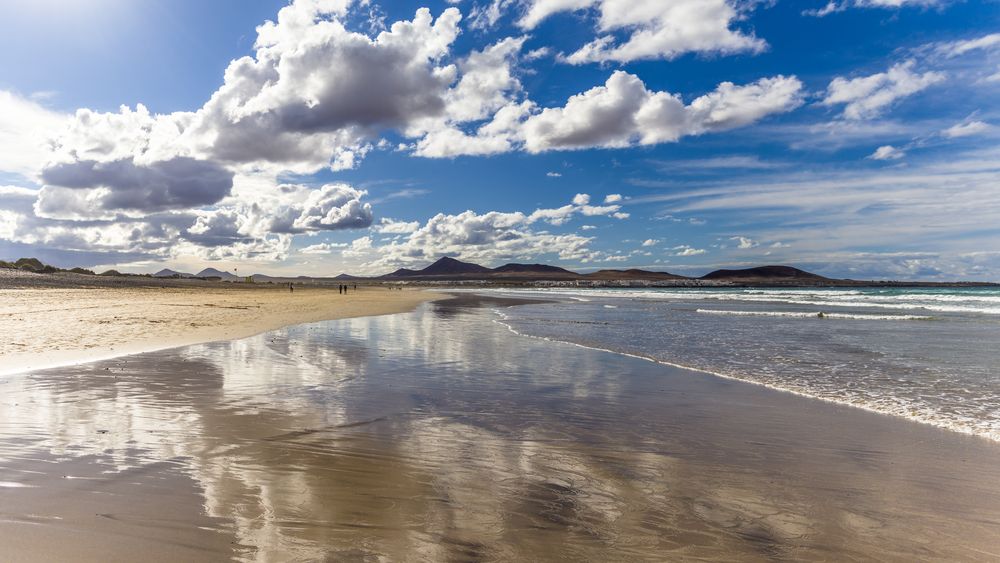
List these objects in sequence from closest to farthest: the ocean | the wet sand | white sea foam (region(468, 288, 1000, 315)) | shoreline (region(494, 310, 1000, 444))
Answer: the wet sand, shoreline (region(494, 310, 1000, 444)), the ocean, white sea foam (region(468, 288, 1000, 315))

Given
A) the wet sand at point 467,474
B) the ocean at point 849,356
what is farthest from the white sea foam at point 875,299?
the wet sand at point 467,474

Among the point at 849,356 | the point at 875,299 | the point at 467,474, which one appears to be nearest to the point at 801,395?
the point at 849,356

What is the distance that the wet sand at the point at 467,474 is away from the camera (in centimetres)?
412

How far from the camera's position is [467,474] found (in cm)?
566

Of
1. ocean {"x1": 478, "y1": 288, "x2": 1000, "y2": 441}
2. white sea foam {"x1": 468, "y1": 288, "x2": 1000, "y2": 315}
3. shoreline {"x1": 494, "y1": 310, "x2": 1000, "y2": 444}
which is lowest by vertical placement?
shoreline {"x1": 494, "y1": 310, "x2": 1000, "y2": 444}

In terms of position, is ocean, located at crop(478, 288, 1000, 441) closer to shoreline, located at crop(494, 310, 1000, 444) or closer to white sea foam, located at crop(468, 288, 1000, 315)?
shoreline, located at crop(494, 310, 1000, 444)

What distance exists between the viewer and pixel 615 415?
855 cm

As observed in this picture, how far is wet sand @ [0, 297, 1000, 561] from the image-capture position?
4125 mm

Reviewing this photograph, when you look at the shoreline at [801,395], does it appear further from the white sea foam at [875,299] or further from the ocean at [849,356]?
the white sea foam at [875,299]

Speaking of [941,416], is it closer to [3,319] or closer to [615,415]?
[615,415]

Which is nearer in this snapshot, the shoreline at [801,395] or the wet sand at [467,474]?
the wet sand at [467,474]

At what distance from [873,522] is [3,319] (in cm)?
2829

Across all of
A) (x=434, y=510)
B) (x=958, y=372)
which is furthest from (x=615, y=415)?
(x=958, y=372)

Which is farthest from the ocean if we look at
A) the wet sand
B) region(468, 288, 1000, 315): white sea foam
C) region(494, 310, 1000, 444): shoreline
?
region(468, 288, 1000, 315): white sea foam
